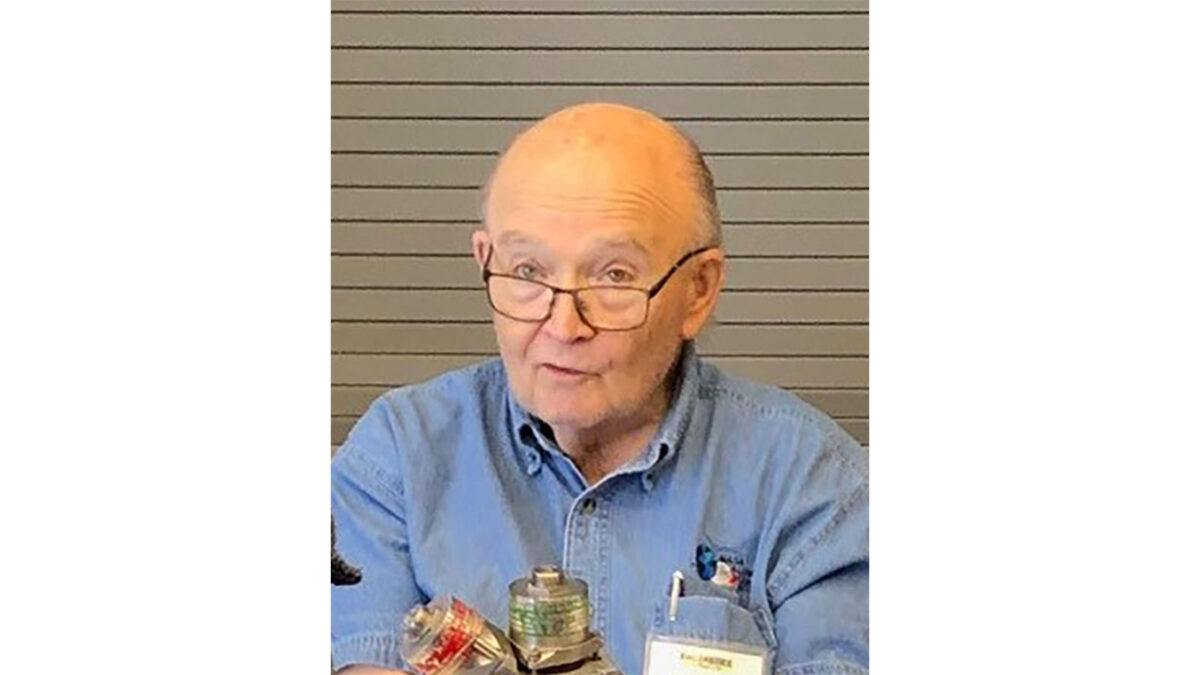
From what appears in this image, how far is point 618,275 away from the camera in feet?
6.21

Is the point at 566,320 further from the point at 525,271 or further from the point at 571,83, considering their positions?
the point at 571,83

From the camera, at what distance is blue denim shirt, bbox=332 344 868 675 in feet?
6.27

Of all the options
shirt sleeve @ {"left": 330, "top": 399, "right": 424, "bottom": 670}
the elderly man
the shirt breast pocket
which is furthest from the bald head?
the shirt breast pocket

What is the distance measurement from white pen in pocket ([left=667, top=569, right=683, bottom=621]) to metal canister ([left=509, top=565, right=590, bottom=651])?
0.30 feet

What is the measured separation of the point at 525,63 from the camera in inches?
76.0

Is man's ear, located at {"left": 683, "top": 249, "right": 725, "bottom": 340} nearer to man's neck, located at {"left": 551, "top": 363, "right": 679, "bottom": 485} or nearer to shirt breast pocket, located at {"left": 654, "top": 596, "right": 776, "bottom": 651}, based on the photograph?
man's neck, located at {"left": 551, "top": 363, "right": 679, "bottom": 485}

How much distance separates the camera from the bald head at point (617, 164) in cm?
190

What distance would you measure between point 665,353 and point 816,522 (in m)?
0.25

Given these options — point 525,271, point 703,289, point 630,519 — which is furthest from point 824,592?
point 525,271

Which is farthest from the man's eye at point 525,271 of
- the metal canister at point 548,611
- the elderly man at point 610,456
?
the metal canister at point 548,611

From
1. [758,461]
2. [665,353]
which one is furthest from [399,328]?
[758,461]

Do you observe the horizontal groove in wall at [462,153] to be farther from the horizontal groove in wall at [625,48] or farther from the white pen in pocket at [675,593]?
the white pen in pocket at [675,593]

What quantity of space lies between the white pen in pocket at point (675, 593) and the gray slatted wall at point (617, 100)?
24cm

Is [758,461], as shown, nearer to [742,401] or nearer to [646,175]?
[742,401]
